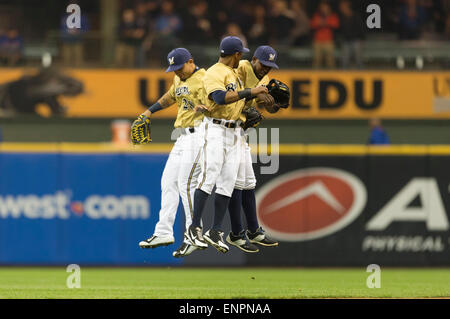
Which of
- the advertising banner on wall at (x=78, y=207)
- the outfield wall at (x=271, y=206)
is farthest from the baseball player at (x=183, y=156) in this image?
the advertising banner on wall at (x=78, y=207)

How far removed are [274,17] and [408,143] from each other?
396cm

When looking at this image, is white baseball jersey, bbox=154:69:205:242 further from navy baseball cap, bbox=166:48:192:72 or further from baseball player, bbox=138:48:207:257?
navy baseball cap, bbox=166:48:192:72

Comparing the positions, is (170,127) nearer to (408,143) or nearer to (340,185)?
(408,143)

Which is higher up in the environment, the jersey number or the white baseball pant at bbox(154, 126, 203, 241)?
the jersey number

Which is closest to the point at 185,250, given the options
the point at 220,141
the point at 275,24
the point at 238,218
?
the point at 238,218

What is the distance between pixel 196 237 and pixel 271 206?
6.93 m

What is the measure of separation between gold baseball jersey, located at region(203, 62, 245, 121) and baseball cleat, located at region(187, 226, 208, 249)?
1.08 metres

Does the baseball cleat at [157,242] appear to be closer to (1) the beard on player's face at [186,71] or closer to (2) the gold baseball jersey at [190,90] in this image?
(2) the gold baseball jersey at [190,90]

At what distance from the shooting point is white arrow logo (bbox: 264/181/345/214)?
51.8 ft

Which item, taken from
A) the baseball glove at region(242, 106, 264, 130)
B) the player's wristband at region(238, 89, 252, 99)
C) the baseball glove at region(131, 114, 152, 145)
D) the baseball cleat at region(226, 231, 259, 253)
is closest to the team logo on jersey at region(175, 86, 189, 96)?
the baseball glove at region(131, 114, 152, 145)

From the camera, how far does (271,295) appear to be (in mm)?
11336

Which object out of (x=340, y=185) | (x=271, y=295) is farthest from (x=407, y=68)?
(x=271, y=295)

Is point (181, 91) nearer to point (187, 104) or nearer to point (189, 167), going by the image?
point (187, 104)
